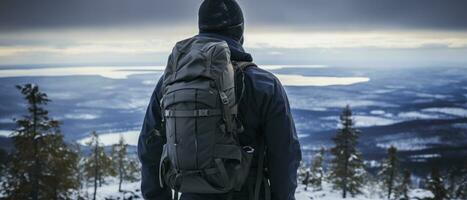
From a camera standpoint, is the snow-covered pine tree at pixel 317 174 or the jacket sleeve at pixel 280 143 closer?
the jacket sleeve at pixel 280 143

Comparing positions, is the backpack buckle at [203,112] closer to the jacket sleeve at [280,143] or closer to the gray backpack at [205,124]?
the gray backpack at [205,124]

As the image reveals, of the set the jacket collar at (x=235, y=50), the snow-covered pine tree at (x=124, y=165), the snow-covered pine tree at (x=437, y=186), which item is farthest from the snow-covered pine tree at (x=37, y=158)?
the snow-covered pine tree at (x=124, y=165)

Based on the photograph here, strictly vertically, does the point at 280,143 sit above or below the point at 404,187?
above

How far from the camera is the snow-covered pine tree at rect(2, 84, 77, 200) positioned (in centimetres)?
2084

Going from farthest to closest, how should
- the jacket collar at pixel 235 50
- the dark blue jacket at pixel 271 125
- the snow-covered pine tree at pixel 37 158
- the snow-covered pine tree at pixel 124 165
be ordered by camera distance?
the snow-covered pine tree at pixel 124 165
the snow-covered pine tree at pixel 37 158
the jacket collar at pixel 235 50
the dark blue jacket at pixel 271 125

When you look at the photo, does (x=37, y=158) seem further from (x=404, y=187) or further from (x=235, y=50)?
(x=404, y=187)

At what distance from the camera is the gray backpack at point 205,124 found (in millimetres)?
3332

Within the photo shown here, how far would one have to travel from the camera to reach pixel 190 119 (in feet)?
11.0

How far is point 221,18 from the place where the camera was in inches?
150

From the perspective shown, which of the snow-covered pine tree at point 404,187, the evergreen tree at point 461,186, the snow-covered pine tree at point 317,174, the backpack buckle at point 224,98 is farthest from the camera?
the snow-covered pine tree at point 317,174

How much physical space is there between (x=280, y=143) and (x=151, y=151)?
1.35 m

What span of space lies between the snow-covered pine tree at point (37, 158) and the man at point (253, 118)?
64.0 feet

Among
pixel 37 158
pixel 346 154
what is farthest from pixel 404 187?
pixel 37 158

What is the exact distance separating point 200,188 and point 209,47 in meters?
1.19
